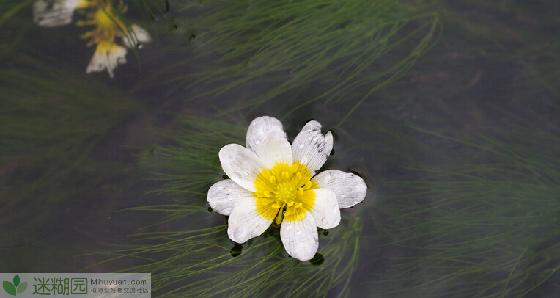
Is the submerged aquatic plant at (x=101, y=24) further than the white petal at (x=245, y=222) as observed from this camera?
Yes

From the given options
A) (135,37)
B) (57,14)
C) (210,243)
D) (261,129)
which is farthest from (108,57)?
(210,243)

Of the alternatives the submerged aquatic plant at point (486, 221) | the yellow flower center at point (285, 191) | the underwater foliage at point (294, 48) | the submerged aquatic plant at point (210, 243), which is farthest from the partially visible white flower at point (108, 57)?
the submerged aquatic plant at point (486, 221)

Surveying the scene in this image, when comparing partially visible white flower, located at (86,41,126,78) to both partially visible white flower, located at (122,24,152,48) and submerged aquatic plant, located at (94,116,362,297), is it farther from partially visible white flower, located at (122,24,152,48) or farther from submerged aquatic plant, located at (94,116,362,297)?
submerged aquatic plant, located at (94,116,362,297)

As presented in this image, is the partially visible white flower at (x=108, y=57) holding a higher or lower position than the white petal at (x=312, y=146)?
higher

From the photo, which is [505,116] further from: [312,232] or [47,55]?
[47,55]

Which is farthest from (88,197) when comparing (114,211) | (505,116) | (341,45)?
(505,116)

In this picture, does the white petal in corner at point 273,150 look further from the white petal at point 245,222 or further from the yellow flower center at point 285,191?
the white petal at point 245,222

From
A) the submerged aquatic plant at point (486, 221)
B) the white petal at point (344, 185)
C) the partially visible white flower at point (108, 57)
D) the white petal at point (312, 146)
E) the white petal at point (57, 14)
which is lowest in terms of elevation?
the submerged aquatic plant at point (486, 221)
